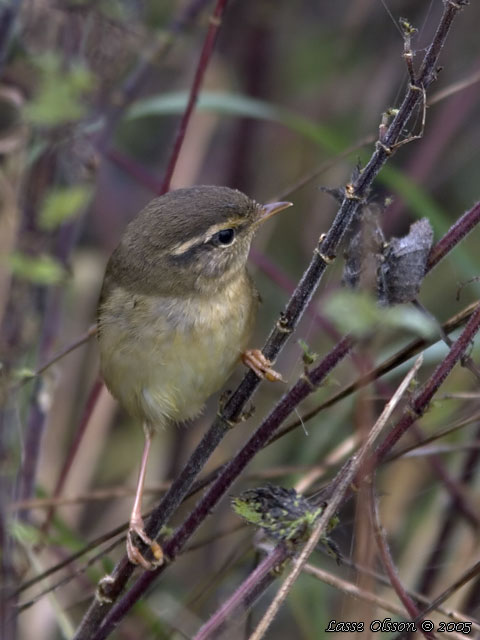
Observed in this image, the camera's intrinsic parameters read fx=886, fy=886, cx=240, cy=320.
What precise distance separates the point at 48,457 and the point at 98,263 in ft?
3.60

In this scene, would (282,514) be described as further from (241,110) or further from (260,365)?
(241,110)

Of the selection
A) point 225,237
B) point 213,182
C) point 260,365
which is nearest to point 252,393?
point 260,365

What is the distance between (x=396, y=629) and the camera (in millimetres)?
2281

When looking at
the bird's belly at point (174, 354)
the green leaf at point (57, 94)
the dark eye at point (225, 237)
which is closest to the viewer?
the green leaf at point (57, 94)

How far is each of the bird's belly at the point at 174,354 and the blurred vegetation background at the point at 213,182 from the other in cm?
25

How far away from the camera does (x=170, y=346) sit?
2.51 metres

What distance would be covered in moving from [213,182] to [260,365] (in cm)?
299

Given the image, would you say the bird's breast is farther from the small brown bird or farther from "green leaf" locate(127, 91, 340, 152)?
"green leaf" locate(127, 91, 340, 152)

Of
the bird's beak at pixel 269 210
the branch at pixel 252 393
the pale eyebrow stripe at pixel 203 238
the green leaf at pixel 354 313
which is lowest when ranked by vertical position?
the green leaf at pixel 354 313

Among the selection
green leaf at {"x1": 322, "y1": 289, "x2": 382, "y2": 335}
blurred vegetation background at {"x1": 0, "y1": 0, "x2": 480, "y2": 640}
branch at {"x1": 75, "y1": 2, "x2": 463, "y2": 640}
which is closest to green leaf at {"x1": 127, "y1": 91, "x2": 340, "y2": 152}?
blurred vegetation background at {"x1": 0, "y1": 0, "x2": 480, "y2": 640}

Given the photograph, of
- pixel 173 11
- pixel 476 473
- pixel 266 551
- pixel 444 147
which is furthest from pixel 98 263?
pixel 266 551

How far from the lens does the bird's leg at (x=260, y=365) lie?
1.95 meters

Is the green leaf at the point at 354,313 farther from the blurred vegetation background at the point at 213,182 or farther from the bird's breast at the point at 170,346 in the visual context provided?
the bird's breast at the point at 170,346

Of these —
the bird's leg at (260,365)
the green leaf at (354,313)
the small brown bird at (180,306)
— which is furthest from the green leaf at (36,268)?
the green leaf at (354,313)
